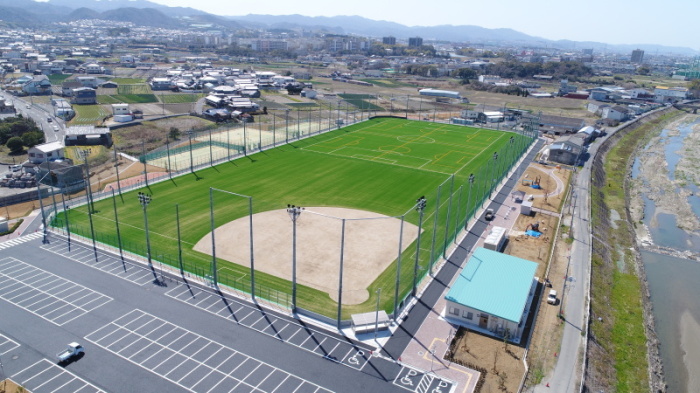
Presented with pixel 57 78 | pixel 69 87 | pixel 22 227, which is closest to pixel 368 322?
pixel 22 227

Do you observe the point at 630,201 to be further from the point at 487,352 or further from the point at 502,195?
the point at 487,352

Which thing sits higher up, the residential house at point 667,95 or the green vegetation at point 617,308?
the residential house at point 667,95

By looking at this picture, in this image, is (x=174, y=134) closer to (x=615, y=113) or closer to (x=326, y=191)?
(x=326, y=191)

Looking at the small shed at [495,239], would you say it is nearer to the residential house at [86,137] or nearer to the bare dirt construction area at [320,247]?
the bare dirt construction area at [320,247]

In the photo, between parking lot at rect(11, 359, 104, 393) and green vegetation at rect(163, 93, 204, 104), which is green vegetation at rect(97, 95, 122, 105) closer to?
green vegetation at rect(163, 93, 204, 104)

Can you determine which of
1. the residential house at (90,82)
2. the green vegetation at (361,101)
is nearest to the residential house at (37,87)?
the residential house at (90,82)

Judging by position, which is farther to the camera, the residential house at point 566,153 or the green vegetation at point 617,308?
the residential house at point 566,153

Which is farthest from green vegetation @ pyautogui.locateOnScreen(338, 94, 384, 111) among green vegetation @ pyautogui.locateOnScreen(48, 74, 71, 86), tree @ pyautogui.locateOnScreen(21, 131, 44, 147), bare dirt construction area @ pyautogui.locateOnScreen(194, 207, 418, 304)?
green vegetation @ pyautogui.locateOnScreen(48, 74, 71, 86)
